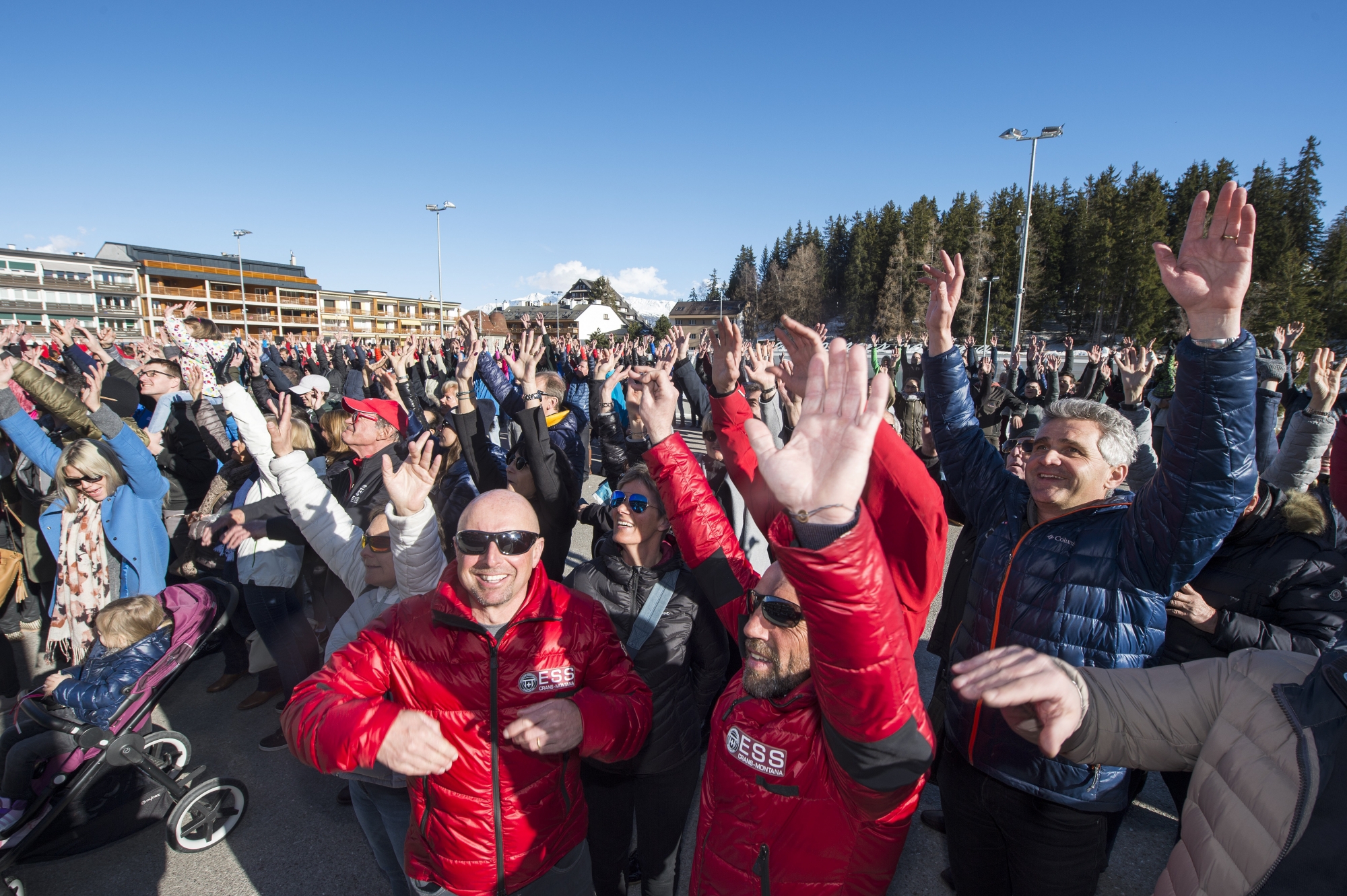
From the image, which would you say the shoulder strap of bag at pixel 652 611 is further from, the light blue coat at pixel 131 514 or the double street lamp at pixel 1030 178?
the double street lamp at pixel 1030 178

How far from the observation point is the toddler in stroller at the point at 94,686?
2.68m

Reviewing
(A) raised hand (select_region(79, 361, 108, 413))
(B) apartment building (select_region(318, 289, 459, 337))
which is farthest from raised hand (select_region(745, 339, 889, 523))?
(B) apartment building (select_region(318, 289, 459, 337))

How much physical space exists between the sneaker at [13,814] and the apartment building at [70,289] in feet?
226

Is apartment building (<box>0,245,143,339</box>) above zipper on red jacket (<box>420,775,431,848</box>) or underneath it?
above

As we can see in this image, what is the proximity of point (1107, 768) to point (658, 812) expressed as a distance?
152cm

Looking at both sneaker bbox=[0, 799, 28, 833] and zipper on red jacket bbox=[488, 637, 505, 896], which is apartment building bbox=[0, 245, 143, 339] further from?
zipper on red jacket bbox=[488, 637, 505, 896]

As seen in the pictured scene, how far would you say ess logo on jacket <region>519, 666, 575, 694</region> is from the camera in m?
Answer: 1.91

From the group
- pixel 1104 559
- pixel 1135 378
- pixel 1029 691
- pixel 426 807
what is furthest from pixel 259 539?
pixel 1135 378

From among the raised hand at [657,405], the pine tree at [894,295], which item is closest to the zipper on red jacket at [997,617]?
the raised hand at [657,405]

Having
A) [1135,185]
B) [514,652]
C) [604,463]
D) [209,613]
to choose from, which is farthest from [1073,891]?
[1135,185]

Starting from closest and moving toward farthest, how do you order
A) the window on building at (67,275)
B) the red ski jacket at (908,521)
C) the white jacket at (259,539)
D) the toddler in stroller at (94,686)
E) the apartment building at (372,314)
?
the red ski jacket at (908,521) < the toddler in stroller at (94,686) < the white jacket at (259,539) < the window on building at (67,275) < the apartment building at (372,314)

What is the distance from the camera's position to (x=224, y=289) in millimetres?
70188

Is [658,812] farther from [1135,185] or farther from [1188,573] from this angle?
[1135,185]

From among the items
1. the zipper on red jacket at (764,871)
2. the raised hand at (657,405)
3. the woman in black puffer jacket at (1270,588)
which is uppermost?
the raised hand at (657,405)
